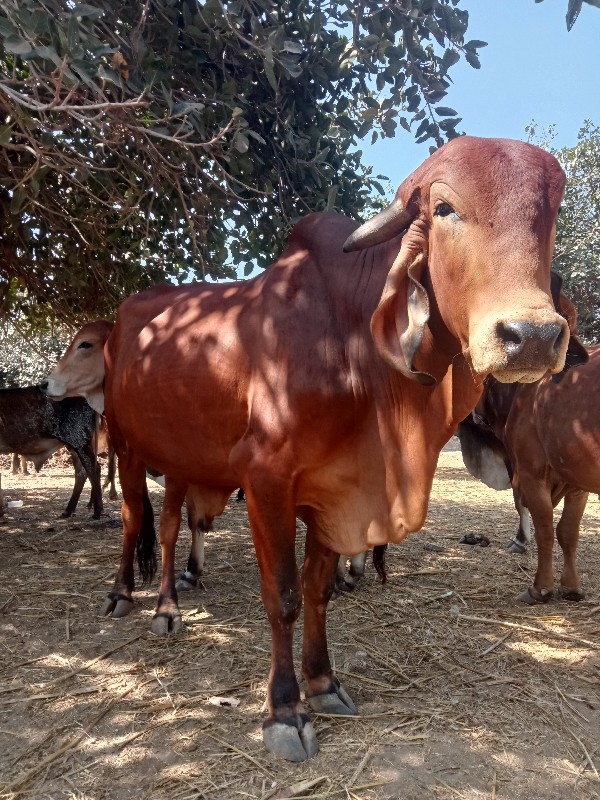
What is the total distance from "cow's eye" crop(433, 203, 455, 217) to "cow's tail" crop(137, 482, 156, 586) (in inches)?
121

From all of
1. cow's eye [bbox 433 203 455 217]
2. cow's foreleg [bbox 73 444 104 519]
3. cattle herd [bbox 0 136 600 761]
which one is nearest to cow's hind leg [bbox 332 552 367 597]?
cattle herd [bbox 0 136 600 761]

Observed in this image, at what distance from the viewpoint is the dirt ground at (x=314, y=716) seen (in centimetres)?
227

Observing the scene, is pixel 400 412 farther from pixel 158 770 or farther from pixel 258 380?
pixel 158 770

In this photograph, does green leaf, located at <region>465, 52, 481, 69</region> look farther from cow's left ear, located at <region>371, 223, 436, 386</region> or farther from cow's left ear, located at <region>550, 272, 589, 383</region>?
cow's left ear, located at <region>371, 223, 436, 386</region>

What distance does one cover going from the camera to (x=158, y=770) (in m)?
2.30

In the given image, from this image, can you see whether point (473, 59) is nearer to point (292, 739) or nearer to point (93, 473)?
point (292, 739)

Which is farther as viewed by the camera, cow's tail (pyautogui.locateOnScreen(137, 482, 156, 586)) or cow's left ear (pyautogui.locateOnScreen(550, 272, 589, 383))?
cow's tail (pyautogui.locateOnScreen(137, 482, 156, 586))

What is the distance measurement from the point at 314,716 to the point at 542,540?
97.3 inches

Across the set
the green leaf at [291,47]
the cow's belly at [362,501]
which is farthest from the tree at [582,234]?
the cow's belly at [362,501]

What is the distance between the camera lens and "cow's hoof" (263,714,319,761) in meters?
2.38

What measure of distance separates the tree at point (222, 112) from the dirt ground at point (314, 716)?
8.01ft

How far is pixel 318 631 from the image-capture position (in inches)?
113

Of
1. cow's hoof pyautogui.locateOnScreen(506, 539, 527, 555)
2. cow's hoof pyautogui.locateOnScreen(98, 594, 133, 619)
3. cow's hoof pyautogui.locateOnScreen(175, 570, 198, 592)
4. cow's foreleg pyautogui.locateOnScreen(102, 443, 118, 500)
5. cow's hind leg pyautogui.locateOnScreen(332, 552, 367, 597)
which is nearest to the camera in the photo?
cow's hoof pyautogui.locateOnScreen(98, 594, 133, 619)

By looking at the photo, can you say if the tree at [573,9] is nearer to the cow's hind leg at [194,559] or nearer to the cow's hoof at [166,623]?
the cow's hoof at [166,623]
